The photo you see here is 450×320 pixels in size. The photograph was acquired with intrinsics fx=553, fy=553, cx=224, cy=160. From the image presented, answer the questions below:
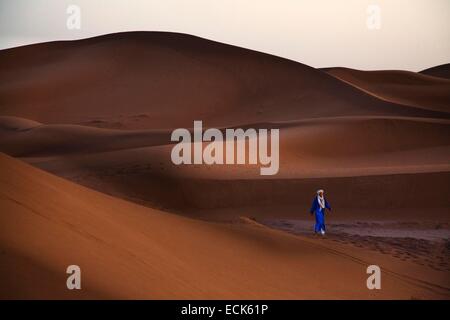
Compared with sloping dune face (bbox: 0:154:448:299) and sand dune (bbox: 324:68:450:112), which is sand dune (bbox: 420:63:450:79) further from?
sloping dune face (bbox: 0:154:448:299)

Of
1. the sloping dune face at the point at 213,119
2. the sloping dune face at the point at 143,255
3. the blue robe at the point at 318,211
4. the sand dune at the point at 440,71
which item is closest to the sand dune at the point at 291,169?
the sloping dune face at the point at 213,119

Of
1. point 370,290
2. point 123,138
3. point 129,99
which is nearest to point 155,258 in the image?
point 370,290

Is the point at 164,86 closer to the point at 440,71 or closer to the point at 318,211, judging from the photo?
the point at 440,71

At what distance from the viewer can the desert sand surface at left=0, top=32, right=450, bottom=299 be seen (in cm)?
579

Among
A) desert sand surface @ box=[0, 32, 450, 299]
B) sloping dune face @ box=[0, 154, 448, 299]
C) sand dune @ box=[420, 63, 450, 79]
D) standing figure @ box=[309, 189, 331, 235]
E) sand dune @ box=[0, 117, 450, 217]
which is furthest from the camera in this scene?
sand dune @ box=[420, 63, 450, 79]

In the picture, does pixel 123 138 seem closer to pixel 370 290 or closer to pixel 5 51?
pixel 370 290

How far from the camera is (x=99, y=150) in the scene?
19.4 m

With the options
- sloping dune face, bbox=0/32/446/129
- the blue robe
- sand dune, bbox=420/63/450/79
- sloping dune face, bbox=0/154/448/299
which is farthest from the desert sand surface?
sand dune, bbox=420/63/450/79

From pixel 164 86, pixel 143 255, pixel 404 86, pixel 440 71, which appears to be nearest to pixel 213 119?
pixel 164 86

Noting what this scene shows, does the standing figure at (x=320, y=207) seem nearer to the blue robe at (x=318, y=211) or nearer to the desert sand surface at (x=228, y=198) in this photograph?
the blue robe at (x=318, y=211)

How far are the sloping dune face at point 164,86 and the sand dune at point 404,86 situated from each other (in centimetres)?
312

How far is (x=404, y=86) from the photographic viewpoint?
3672 centimetres

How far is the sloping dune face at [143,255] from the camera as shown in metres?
5.01

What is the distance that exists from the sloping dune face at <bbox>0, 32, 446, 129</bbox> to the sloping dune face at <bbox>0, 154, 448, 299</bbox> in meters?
20.9
